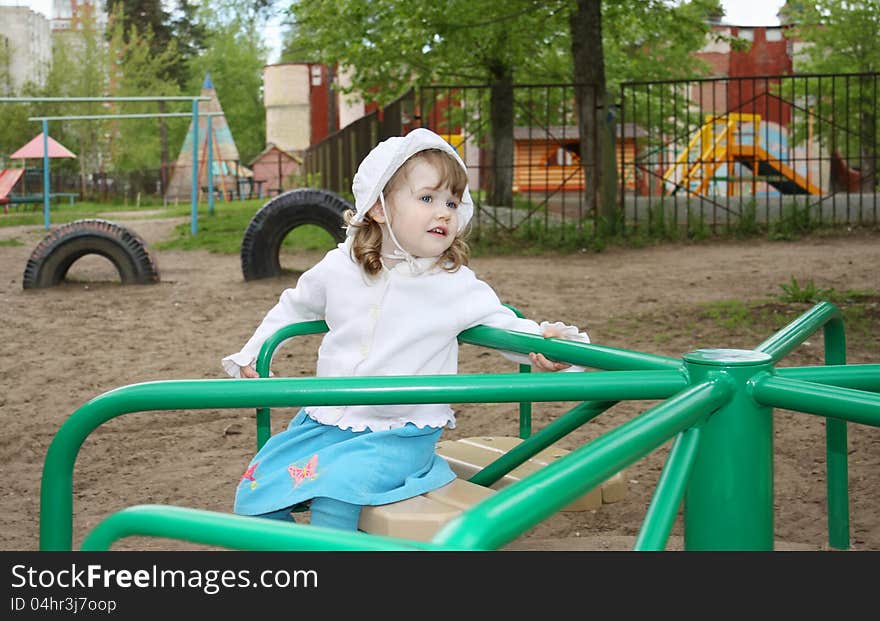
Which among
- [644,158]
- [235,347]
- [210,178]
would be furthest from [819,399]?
[210,178]

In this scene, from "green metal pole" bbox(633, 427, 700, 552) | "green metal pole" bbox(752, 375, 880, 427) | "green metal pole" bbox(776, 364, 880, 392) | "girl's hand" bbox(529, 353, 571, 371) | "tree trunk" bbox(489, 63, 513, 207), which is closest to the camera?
"green metal pole" bbox(633, 427, 700, 552)

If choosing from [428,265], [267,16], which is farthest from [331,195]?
[267,16]

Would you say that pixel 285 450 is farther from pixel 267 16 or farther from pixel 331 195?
pixel 267 16

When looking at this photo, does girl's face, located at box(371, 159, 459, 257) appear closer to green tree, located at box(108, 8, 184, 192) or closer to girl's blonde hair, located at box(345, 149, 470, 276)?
girl's blonde hair, located at box(345, 149, 470, 276)

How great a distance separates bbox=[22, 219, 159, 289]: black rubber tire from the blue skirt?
684 cm

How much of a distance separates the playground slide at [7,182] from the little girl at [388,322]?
16828 millimetres

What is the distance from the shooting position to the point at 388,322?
2.30 metres

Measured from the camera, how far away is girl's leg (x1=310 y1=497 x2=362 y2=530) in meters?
2.06

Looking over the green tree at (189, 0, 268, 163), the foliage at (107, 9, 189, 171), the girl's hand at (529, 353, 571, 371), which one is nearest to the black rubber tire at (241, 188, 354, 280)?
the girl's hand at (529, 353, 571, 371)

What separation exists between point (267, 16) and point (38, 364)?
54.6 ft

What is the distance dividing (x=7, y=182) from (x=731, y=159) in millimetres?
11949

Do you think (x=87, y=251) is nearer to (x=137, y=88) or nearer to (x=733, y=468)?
(x=733, y=468)

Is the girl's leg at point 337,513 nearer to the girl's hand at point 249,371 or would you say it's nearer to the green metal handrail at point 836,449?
the girl's hand at point 249,371

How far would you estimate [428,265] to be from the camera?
2.38 metres
